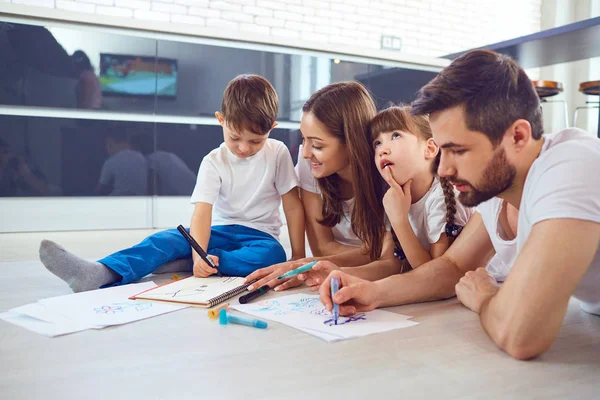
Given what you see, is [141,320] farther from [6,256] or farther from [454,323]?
[6,256]

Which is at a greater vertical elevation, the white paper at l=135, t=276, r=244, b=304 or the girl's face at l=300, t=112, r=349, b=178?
the girl's face at l=300, t=112, r=349, b=178

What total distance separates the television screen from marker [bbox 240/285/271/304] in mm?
1878

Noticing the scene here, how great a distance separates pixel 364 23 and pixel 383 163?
377 cm

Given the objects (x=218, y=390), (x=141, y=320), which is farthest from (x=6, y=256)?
(x=218, y=390)

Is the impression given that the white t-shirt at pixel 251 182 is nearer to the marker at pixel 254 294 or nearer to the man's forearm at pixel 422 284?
the marker at pixel 254 294

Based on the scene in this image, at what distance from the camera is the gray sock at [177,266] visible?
1.80 meters

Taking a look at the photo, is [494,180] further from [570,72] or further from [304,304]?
[570,72]

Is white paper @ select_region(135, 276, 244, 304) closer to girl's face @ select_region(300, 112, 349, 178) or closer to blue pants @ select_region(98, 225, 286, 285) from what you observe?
blue pants @ select_region(98, 225, 286, 285)

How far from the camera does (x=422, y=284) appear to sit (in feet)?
4.43

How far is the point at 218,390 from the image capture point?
2.75 feet

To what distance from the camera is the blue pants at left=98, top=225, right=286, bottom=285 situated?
1614 mm

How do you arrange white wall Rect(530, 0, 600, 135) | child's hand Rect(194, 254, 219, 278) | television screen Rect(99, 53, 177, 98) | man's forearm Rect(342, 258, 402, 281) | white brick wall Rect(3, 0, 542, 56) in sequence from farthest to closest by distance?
white wall Rect(530, 0, 600, 135)
white brick wall Rect(3, 0, 542, 56)
television screen Rect(99, 53, 177, 98)
child's hand Rect(194, 254, 219, 278)
man's forearm Rect(342, 258, 402, 281)

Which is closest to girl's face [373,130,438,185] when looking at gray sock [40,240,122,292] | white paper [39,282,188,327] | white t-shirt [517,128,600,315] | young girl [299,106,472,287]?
young girl [299,106,472,287]

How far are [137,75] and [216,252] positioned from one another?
1578mm
